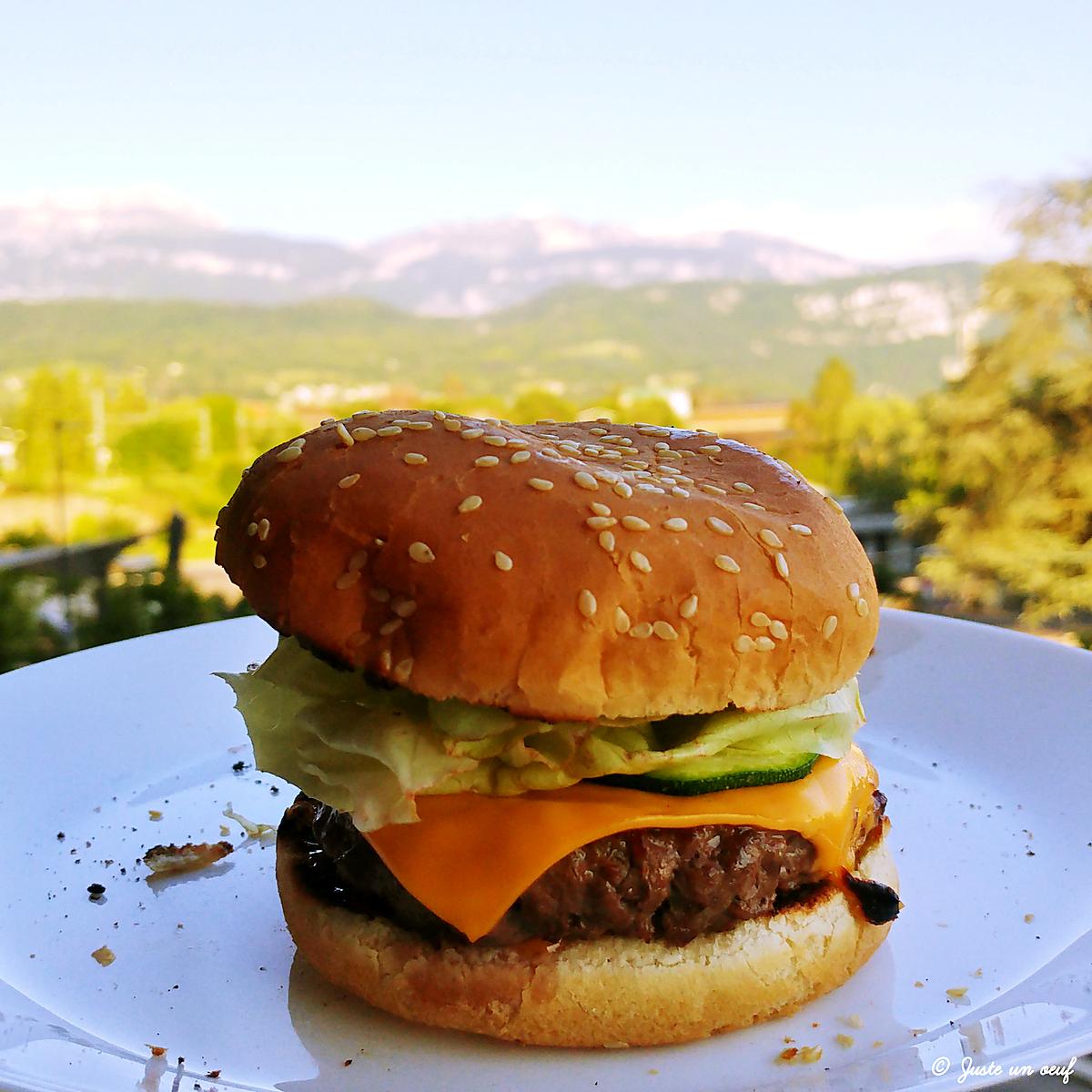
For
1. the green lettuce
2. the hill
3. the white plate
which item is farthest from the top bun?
the hill

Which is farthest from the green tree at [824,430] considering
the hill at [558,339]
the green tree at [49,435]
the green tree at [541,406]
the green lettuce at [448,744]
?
the green lettuce at [448,744]

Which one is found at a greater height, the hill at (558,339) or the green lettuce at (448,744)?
the green lettuce at (448,744)

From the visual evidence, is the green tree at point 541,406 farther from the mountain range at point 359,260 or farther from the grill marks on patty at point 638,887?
the grill marks on patty at point 638,887

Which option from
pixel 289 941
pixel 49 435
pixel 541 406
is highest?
pixel 289 941

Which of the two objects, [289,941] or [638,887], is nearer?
[638,887]

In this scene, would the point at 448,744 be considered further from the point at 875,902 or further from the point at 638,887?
the point at 875,902

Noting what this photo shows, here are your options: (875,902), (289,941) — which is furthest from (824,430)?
(289,941)

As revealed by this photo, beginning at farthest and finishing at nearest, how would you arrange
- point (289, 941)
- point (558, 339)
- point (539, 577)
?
point (558, 339)
point (289, 941)
point (539, 577)
